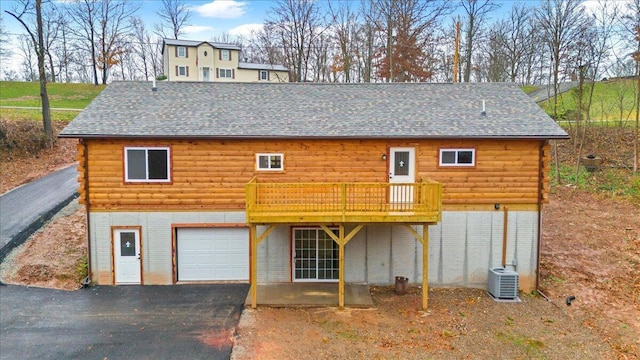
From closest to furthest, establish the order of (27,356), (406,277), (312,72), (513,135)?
(27,356) → (513,135) → (406,277) → (312,72)

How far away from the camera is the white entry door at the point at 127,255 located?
43.1ft

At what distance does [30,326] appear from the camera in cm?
1045

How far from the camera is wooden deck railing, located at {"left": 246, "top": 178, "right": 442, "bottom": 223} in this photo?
1136 cm

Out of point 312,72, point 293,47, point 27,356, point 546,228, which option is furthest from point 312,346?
point 312,72

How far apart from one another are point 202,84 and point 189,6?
36.2 meters

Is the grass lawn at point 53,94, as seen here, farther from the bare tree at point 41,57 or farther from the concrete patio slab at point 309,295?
the concrete patio slab at point 309,295

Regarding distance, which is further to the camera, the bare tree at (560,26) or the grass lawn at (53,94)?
the grass lawn at (53,94)

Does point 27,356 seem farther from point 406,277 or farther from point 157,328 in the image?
point 406,277

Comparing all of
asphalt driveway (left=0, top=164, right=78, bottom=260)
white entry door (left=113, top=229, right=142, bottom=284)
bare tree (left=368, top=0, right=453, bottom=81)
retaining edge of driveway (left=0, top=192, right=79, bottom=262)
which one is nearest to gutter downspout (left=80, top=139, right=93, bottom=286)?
white entry door (left=113, top=229, right=142, bottom=284)

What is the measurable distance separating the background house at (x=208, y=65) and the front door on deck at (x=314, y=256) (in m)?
35.8

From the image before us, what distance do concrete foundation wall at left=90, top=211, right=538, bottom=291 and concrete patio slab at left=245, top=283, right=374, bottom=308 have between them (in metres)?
0.49

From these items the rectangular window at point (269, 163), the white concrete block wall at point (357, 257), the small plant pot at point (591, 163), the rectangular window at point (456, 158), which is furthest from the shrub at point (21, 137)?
the small plant pot at point (591, 163)

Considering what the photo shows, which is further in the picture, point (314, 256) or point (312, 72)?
point (312, 72)

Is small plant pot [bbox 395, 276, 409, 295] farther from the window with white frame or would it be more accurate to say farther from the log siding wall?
the window with white frame
